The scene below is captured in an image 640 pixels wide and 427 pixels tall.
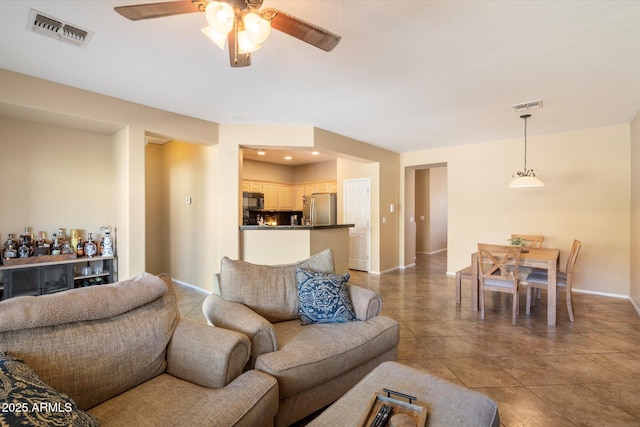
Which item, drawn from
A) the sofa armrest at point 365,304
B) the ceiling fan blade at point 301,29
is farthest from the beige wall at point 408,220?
the ceiling fan blade at point 301,29

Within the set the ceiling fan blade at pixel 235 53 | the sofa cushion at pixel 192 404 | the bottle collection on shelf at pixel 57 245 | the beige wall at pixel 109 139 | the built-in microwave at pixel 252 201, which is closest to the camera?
the sofa cushion at pixel 192 404

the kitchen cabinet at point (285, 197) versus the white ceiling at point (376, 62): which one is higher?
the white ceiling at point (376, 62)

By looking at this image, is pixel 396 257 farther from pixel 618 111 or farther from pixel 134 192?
pixel 134 192

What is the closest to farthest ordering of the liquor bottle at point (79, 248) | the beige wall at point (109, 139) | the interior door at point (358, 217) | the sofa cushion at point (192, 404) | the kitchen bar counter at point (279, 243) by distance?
the sofa cushion at point (192, 404), the beige wall at point (109, 139), the liquor bottle at point (79, 248), the kitchen bar counter at point (279, 243), the interior door at point (358, 217)

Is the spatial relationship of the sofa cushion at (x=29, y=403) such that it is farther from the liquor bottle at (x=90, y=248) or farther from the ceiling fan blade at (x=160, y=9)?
the liquor bottle at (x=90, y=248)

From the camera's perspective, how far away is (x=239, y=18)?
1668 mm

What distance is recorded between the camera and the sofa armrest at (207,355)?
146cm

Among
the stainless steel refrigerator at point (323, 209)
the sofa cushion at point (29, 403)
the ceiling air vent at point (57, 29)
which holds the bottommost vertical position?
the sofa cushion at point (29, 403)

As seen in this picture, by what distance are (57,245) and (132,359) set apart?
2955 millimetres

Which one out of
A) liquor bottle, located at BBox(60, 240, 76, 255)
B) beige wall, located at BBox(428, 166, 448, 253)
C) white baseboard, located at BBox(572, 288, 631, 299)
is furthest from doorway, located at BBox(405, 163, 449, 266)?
liquor bottle, located at BBox(60, 240, 76, 255)

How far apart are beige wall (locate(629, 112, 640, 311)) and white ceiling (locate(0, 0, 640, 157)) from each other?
12.1 inches

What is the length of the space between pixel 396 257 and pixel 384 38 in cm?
517

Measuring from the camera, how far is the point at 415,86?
123 inches

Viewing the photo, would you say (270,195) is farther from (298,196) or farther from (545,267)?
(545,267)
